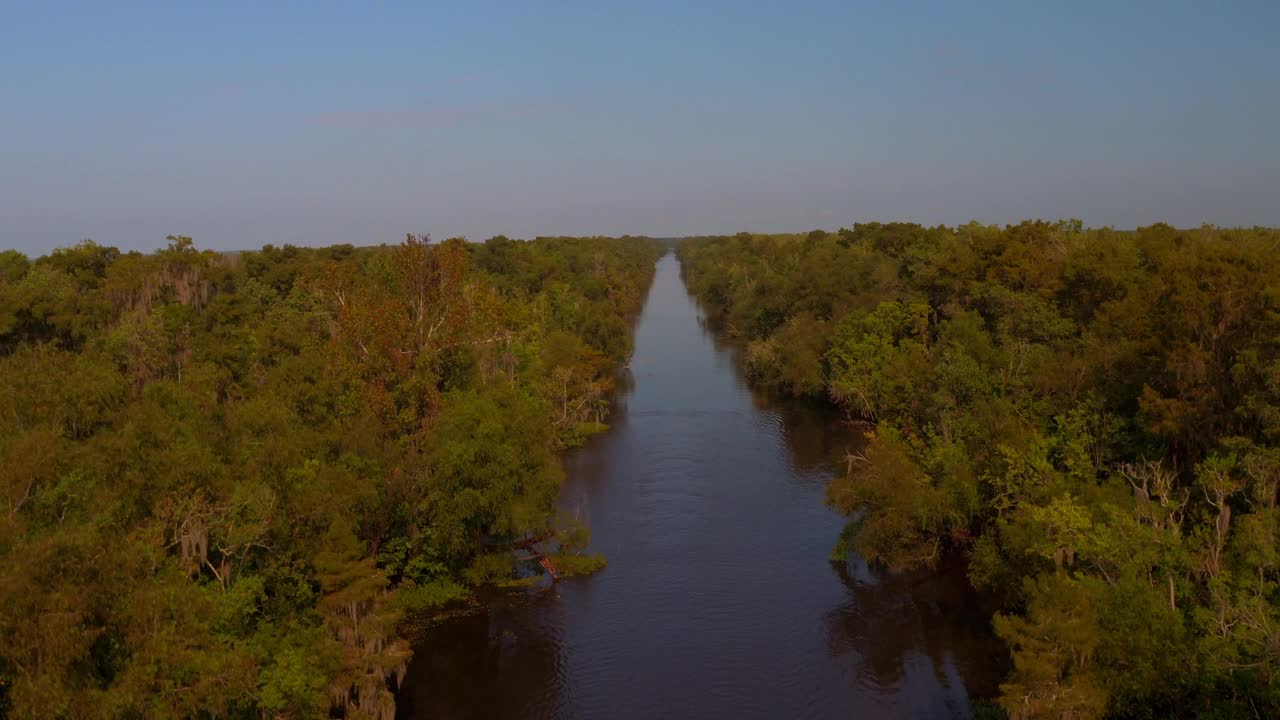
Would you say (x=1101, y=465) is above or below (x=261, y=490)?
below

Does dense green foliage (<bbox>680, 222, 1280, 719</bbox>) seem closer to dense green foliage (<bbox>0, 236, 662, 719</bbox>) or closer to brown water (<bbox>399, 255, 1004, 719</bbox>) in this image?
brown water (<bbox>399, 255, 1004, 719</bbox>)

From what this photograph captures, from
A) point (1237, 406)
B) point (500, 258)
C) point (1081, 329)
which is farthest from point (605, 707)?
point (500, 258)

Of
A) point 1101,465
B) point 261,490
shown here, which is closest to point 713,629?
point 1101,465

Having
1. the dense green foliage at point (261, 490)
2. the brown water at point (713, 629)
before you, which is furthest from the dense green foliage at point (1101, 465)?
the dense green foliage at point (261, 490)

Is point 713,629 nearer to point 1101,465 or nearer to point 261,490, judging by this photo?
point 1101,465

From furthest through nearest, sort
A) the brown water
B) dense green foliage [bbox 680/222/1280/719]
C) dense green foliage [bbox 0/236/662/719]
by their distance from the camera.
A: 1. the brown water
2. dense green foliage [bbox 680/222/1280/719]
3. dense green foliage [bbox 0/236/662/719]

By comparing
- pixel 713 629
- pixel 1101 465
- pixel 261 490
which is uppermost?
pixel 261 490

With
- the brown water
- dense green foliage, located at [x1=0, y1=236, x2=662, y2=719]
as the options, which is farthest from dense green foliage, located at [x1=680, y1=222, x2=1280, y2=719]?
dense green foliage, located at [x1=0, y1=236, x2=662, y2=719]
